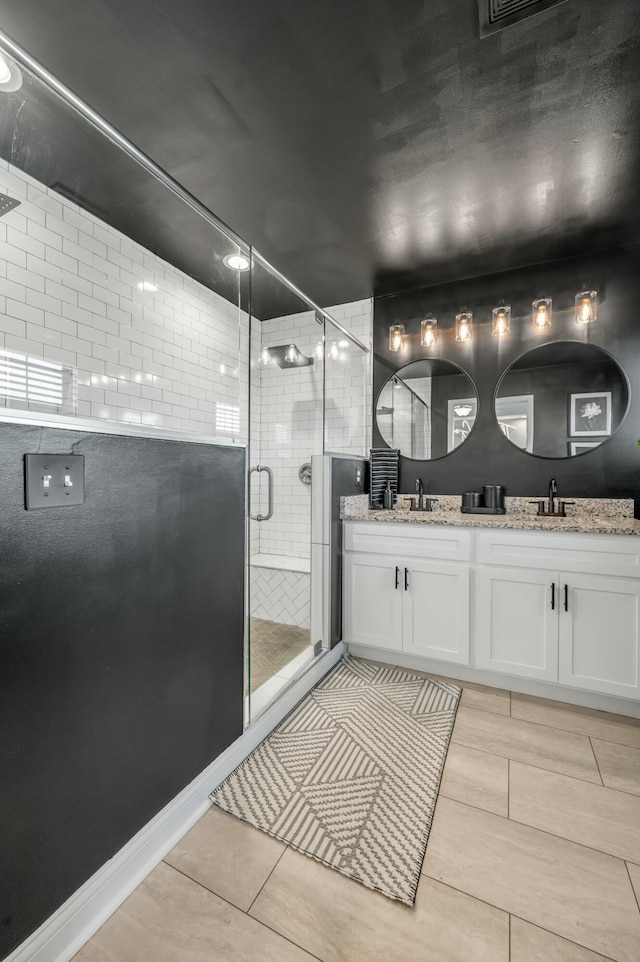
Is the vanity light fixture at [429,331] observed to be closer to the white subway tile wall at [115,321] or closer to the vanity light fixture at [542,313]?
the vanity light fixture at [542,313]

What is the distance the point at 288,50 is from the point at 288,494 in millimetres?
1833

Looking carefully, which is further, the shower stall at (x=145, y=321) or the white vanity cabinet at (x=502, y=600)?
the white vanity cabinet at (x=502, y=600)

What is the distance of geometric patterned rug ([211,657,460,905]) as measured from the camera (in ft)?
4.37

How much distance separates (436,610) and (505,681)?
0.53 meters

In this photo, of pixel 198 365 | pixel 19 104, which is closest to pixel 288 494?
pixel 198 365

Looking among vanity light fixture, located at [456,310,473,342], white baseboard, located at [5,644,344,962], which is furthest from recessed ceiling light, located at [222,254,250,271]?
white baseboard, located at [5,644,344,962]

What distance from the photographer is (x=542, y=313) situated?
9.11ft

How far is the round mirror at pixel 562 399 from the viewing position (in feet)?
8.68

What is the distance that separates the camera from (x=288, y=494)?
2.37 m

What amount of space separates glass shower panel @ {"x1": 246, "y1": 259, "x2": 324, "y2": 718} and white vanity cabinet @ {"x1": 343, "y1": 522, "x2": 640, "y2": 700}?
15.0 inches

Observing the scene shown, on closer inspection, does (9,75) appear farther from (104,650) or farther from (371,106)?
(104,650)

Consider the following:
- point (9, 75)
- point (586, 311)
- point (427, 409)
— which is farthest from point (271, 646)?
point (586, 311)

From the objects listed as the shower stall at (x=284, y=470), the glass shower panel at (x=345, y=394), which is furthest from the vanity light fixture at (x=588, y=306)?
the shower stall at (x=284, y=470)

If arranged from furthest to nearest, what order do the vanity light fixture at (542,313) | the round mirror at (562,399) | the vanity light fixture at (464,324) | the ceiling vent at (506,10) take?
1. the vanity light fixture at (464,324)
2. the vanity light fixture at (542,313)
3. the round mirror at (562,399)
4. the ceiling vent at (506,10)
